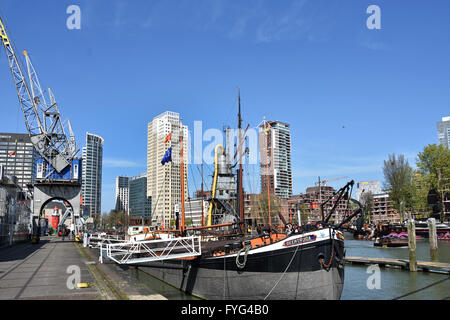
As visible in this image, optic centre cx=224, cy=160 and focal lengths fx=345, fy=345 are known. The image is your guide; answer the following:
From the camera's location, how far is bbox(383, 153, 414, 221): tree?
272 feet

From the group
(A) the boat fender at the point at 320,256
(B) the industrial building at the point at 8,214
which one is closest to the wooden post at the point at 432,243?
(A) the boat fender at the point at 320,256

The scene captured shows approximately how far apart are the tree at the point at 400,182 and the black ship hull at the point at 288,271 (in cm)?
7453

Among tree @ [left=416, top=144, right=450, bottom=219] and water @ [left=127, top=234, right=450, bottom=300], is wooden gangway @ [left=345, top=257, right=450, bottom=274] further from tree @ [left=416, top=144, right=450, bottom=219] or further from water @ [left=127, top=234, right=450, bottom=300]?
tree @ [left=416, top=144, right=450, bottom=219]

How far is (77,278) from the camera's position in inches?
715

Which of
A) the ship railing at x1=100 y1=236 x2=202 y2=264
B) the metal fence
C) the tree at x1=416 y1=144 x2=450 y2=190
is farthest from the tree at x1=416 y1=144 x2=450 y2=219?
the metal fence

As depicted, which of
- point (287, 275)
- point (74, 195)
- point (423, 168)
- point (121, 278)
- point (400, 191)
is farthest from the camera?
point (400, 191)

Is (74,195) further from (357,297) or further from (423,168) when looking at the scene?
(423,168)

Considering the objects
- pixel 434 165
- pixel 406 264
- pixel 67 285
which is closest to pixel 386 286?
pixel 406 264

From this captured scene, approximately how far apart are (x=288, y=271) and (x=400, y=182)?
78033 mm

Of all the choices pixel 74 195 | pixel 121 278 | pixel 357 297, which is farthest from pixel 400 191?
pixel 121 278

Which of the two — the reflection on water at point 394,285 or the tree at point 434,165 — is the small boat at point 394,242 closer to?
the tree at point 434,165

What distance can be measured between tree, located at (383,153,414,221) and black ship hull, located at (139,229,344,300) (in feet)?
245

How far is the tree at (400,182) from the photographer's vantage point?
272 ft
